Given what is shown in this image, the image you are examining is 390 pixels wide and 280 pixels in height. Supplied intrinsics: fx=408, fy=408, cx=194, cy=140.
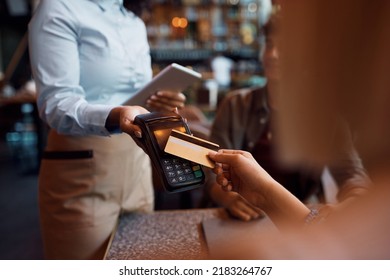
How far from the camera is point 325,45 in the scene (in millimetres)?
406

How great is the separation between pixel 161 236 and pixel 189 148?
365 mm

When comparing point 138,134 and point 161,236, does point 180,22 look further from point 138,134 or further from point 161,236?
point 138,134

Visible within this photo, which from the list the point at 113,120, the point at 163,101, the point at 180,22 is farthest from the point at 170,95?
the point at 180,22

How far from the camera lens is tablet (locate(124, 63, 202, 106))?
775 mm

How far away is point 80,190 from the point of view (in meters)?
0.85

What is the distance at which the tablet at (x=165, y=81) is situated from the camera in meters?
0.77

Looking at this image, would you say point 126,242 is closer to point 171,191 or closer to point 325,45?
point 171,191

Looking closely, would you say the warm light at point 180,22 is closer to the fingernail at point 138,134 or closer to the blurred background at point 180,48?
the blurred background at point 180,48

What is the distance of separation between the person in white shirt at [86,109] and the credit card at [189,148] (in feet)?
0.50

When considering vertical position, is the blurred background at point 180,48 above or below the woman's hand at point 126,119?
below

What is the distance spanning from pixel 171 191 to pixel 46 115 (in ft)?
1.11

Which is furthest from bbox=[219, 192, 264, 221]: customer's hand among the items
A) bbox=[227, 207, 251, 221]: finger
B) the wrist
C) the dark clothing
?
the wrist

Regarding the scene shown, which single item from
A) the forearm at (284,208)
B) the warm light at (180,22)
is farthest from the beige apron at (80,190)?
the warm light at (180,22)

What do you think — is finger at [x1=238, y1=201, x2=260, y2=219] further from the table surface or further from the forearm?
the forearm
